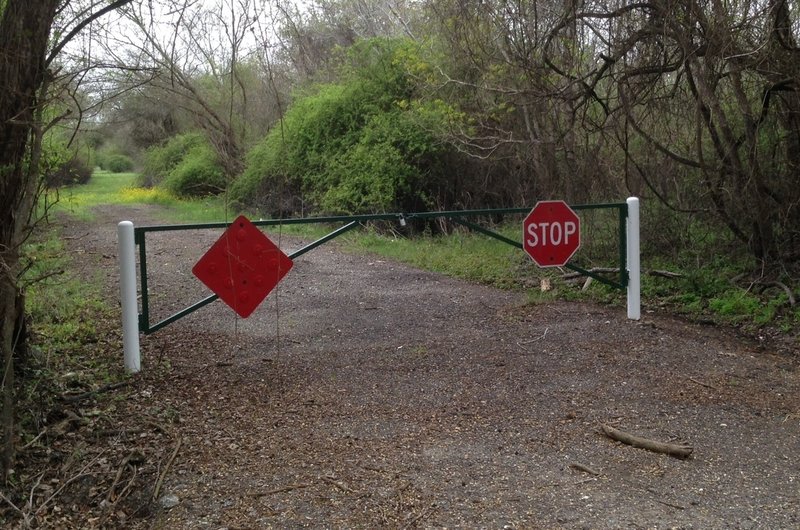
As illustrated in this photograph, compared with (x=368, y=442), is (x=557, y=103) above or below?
above

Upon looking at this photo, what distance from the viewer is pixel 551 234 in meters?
7.99

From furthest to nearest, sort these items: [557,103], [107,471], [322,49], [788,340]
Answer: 1. [322,49]
2. [557,103]
3. [788,340]
4. [107,471]

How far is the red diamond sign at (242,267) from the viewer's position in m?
6.45

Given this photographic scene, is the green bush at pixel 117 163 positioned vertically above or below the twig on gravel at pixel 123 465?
above

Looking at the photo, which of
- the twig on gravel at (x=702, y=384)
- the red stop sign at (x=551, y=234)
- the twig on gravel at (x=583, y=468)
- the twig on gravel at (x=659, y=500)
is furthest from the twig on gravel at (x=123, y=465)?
the red stop sign at (x=551, y=234)

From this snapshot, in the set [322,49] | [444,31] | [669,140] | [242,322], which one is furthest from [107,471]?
[322,49]

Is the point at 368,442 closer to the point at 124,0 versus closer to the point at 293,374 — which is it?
the point at 293,374

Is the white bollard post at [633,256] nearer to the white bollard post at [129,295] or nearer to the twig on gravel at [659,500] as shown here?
the twig on gravel at [659,500]

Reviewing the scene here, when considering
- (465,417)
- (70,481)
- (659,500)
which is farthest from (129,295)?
(659,500)

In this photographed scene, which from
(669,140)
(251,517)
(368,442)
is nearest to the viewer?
(251,517)

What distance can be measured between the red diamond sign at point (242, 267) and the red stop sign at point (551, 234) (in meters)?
2.55

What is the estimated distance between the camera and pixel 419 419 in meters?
5.48

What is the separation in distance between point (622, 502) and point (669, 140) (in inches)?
285

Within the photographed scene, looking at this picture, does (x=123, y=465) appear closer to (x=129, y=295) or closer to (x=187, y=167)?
(x=129, y=295)
